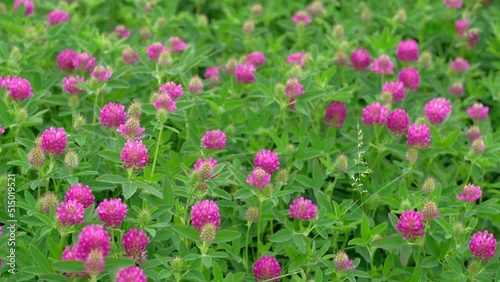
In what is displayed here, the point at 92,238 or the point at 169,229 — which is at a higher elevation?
the point at 92,238

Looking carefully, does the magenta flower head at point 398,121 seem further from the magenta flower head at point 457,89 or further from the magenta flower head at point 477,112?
the magenta flower head at point 457,89

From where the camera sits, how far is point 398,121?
3.22 m

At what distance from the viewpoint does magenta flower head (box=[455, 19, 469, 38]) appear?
14.7ft

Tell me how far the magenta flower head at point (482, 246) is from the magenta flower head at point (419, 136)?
22.8 inches

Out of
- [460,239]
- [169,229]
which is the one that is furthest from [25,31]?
[460,239]

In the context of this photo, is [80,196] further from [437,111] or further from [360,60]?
[360,60]

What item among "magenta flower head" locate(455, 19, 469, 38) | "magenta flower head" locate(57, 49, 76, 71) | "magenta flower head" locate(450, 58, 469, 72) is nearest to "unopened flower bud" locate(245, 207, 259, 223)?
"magenta flower head" locate(57, 49, 76, 71)

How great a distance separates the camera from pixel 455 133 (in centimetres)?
321

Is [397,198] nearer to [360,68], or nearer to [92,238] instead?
[360,68]

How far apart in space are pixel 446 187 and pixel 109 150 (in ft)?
4.71

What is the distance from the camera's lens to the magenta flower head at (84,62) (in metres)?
3.45

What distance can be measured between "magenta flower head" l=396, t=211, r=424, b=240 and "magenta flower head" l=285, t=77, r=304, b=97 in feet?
2.85

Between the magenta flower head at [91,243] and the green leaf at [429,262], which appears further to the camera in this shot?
the green leaf at [429,262]

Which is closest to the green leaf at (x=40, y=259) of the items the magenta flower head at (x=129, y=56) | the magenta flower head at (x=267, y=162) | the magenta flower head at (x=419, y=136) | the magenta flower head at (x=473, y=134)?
the magenta flower head at (x=267, y=162)
